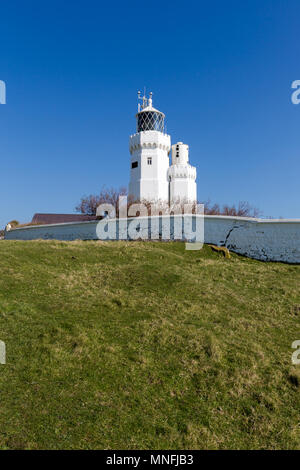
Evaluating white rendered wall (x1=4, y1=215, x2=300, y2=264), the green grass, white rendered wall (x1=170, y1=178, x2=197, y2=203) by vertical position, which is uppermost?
white rendered wall (x1=170, y1=178, x2=197, y2=203)

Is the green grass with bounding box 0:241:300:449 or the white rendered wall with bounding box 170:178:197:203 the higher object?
the white rendered wall with bounding box 170:178:197:203

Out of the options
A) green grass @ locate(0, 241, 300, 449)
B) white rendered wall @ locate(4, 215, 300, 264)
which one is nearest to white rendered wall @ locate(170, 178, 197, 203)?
white rendered wall @ locate(4, 215, 300, 264)

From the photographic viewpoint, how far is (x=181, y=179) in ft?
129

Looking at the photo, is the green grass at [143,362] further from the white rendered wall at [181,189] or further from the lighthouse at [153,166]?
the white rendered wall at [181,189]

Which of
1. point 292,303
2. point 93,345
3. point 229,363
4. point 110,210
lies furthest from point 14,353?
point 110,210

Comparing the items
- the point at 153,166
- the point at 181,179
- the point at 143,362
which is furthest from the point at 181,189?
the point at 143,362

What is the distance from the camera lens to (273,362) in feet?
22.8

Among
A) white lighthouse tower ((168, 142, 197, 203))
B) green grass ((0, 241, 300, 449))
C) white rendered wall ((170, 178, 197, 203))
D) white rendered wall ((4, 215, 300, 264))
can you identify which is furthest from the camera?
white lighthouse tower ((168, 142, 197, 203))

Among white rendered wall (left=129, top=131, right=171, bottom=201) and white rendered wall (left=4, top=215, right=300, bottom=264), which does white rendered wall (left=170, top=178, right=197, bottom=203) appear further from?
white rendered wall (left=4, top=215, right=300, bottom=264)

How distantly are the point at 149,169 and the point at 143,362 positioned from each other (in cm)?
3101

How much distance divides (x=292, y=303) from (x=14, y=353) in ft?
30.7

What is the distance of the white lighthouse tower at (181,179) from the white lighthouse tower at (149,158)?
237 centimetres

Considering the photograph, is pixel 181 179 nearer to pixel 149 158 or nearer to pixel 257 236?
pixel 149 158

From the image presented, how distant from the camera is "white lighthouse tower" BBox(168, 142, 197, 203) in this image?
3881cm
